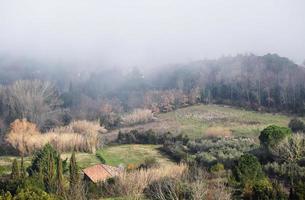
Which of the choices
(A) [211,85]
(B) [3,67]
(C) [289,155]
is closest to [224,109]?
(A) [211,85]

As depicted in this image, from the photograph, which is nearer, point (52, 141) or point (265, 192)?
point (265, 192)

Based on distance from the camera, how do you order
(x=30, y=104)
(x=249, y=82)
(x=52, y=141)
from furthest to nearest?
(x=249, y=82) → (x=30, y=104) → (x=52, y=141)

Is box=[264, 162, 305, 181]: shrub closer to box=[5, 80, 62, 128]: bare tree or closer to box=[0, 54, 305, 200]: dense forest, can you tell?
box=[0, 54, 305, 200]: dense forest

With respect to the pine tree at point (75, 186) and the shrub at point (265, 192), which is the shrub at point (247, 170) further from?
the pine tree at point (75, 186)

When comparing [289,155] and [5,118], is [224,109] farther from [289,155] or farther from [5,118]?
[289,155]

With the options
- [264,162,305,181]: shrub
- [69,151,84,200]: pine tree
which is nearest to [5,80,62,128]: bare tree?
[69,151,84,200]: pine tree

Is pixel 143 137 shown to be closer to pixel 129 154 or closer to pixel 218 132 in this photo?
pixel 129 154

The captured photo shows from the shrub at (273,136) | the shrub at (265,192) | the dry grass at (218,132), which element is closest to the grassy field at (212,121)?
the dry grass at (218,132)

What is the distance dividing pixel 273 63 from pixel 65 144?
49.2 meters

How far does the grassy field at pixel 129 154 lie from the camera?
39.5 m

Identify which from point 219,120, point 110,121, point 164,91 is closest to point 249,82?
point 164,91

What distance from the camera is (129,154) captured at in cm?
4231

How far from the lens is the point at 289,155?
26531 millimetres

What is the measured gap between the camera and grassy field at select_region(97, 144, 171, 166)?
39.5 metres
